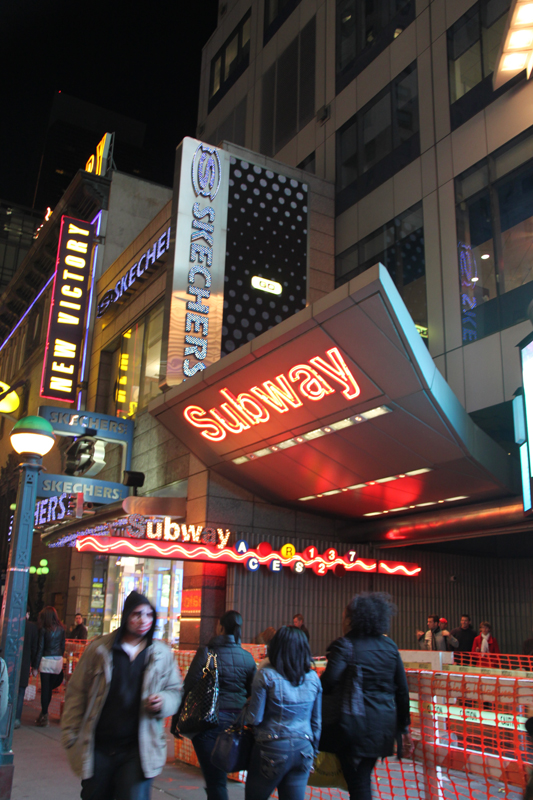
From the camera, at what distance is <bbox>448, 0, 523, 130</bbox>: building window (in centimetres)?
1486

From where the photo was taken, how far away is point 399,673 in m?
4.68

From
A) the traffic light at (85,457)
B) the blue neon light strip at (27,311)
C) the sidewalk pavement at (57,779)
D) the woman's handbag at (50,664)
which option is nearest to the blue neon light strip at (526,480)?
the sidewalk pavement at (57,779)

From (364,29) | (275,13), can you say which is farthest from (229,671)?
(275,13)

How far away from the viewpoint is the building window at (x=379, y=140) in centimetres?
1736

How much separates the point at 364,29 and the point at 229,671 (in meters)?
19.5

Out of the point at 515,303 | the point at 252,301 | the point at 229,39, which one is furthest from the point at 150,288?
the point at 229,39

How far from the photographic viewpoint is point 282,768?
4414 millimetres

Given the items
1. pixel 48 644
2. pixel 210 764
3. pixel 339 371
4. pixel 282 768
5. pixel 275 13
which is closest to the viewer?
pixel 282 768

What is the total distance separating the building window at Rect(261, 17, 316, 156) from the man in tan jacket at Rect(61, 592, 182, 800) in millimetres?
20880

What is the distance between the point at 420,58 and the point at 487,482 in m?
11.0

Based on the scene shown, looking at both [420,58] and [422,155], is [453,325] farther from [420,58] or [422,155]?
[420,58]

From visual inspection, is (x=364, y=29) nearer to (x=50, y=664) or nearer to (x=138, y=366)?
(x=138, y=366)

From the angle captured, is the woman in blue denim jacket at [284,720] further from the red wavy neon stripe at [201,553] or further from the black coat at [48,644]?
the red wavy neon stripe at [201,553]

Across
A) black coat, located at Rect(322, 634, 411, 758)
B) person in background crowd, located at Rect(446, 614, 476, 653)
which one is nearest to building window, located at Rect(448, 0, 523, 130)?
person in background crowd, located at Rect(446, 614, 476, 653)
